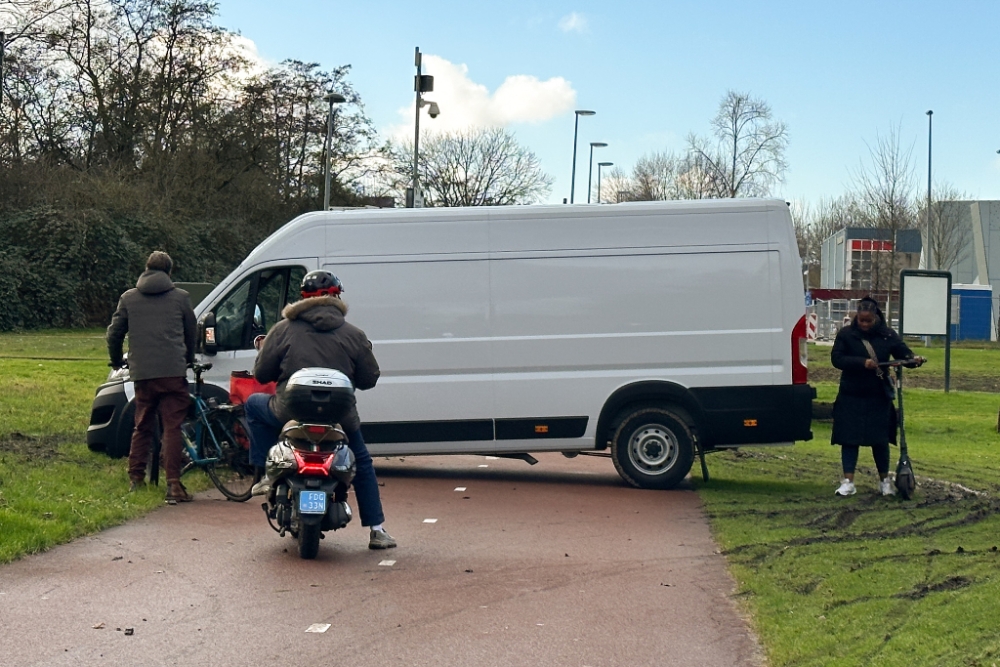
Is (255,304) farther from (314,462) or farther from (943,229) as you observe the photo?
(943,229)

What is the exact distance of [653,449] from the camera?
11195mm

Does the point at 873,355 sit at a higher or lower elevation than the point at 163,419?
higher

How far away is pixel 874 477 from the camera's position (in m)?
12.4

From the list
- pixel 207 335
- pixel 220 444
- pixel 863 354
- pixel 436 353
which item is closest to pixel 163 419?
pixel 220 444

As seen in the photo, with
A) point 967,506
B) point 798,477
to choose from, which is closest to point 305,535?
point 967,506

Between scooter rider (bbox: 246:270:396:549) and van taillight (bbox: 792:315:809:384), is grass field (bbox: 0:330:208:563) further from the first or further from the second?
van taillight (bbox: 792:315:809:384)

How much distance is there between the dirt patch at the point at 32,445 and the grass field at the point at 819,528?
2cm

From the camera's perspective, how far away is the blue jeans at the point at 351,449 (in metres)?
7.81

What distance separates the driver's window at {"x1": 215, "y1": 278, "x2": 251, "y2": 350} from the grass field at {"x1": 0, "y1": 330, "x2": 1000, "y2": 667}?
1330 millimetres

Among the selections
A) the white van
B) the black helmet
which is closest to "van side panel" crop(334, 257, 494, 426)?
the white van

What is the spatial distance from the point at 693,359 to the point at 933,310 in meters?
13.2

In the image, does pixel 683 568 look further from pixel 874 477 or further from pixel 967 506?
pixel 874 477

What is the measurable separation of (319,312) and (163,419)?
2.81 meters

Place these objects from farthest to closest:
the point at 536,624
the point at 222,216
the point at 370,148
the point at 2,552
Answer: the point at 370,148, the point at 222,216, the point at 2,552, the point at 536,624
